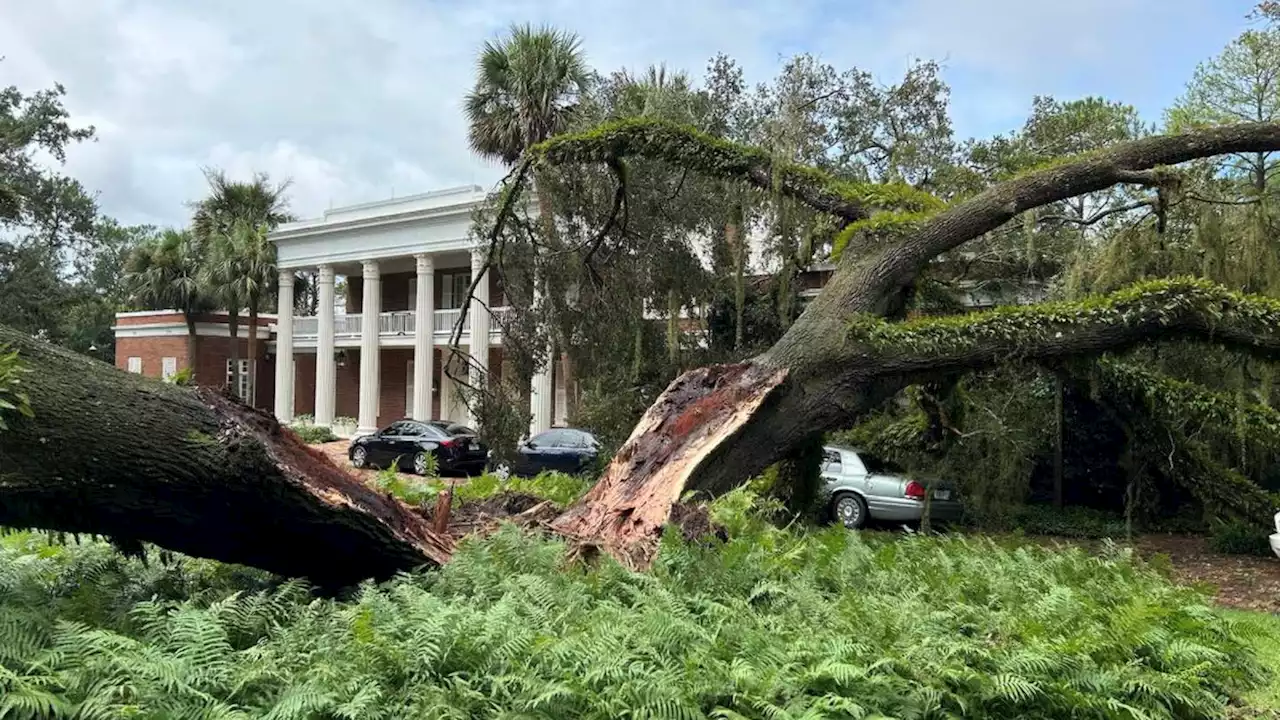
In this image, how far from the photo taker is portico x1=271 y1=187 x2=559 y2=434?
1003 inches

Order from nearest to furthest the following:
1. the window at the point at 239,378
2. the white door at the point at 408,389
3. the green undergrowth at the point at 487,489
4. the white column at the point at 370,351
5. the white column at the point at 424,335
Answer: the green undergrowth at the point at 487,489 < the white column at the point at 424,335 < the white column at the point at 370,351 < the window at the point at 239,378 < the white door at the point at 408,389

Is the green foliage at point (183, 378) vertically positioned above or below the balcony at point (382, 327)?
below

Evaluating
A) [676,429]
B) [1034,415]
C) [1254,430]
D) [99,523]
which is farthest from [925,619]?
[1034,415]

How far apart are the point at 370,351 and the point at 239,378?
789 cm

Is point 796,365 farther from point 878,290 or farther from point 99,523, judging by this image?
point 99,523

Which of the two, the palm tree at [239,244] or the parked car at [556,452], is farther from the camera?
the palm tree at [239,244]

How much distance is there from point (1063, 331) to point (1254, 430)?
3.78 meters

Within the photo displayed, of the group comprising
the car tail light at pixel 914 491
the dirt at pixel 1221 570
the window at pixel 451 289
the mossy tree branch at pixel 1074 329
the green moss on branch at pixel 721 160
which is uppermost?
the window at pixel 451 289

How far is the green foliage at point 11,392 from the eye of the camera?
151 inches

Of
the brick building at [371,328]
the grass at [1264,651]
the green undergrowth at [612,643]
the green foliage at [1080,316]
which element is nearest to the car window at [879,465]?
the green foliage at [1080,316]

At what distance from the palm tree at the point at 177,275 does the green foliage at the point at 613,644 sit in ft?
99.1

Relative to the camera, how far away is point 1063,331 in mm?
8016

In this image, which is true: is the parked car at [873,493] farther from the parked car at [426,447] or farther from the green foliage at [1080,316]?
the parked car at [426,447]

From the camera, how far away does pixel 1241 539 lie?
1145 cm
